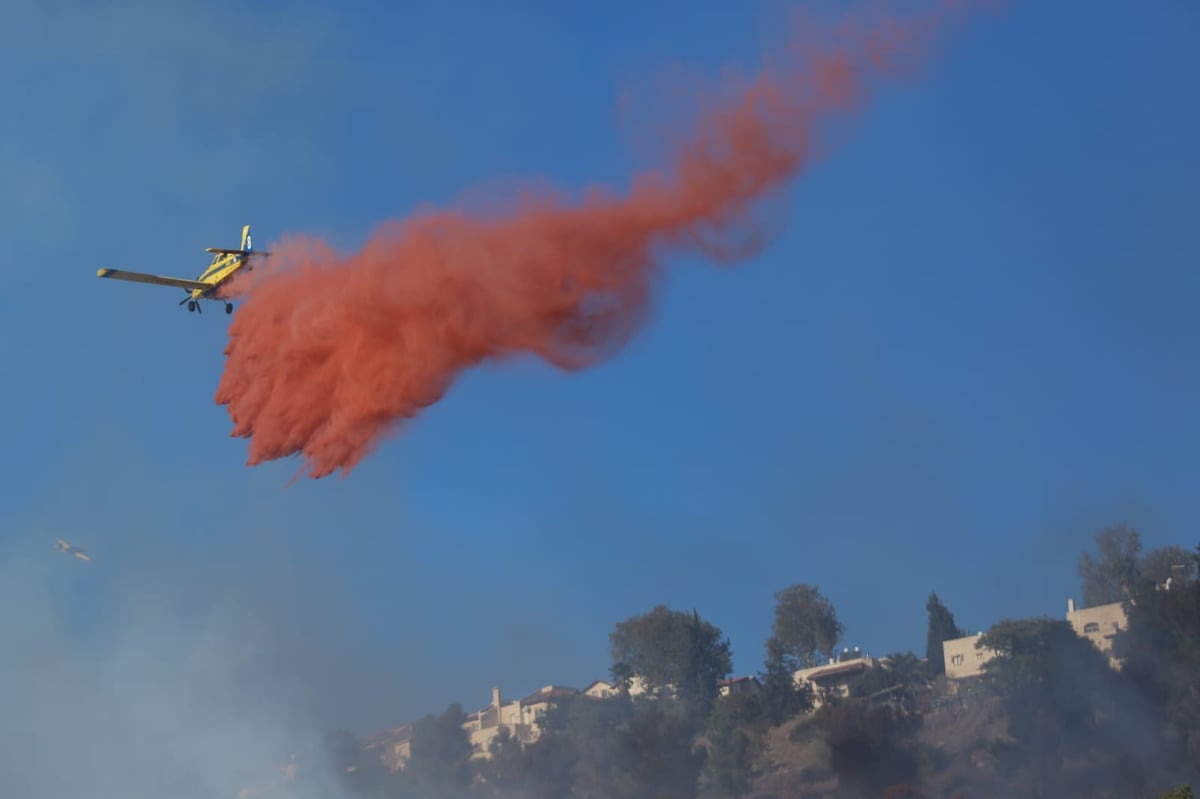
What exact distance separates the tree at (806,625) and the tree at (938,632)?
8685 mm

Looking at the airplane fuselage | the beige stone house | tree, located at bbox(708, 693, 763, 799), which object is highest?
the airplane fuselage

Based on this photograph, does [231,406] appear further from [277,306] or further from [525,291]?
[525,291]

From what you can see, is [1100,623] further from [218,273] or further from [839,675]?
[218,273]

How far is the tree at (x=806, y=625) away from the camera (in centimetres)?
12144

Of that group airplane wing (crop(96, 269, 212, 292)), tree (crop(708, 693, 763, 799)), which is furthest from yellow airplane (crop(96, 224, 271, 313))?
tree (crop(708, 693, 763, 799))

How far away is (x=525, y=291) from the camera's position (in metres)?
38.6

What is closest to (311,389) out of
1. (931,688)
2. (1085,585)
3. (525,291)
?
(525,291)

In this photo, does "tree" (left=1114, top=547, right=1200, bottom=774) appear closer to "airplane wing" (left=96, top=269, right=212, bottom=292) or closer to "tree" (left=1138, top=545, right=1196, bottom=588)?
"tree" (left=1138, top=545, right=1196, bottom=588)

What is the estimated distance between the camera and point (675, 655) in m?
110

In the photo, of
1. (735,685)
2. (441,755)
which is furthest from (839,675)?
(441,755)

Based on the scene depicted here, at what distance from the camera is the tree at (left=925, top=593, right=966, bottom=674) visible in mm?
112750

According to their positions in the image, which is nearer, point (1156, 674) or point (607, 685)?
point (1156, 674)

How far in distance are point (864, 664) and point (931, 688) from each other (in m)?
8.56

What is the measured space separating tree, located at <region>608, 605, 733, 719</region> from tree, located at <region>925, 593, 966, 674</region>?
1758cm
